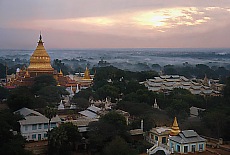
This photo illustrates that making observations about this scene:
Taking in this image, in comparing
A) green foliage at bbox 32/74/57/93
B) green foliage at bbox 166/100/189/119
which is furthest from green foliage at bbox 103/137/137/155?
green foliage at bbox 32/74/57/93

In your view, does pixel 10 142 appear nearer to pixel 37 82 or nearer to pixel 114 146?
pixel 114 146

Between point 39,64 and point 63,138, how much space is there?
25458mm

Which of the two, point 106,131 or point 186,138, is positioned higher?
point 106,131

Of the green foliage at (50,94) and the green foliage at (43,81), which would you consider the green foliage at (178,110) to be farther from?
the green foliage at (43,81)

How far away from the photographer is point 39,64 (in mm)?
43875

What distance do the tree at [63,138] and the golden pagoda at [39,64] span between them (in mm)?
23371

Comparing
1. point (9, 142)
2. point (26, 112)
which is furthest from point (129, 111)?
point (9, 142)

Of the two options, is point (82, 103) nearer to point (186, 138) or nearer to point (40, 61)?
point (186, 138)

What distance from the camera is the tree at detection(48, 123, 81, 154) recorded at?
19.9 m

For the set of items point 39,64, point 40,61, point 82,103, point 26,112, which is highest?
point 40,61

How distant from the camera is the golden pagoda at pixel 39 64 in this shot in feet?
141

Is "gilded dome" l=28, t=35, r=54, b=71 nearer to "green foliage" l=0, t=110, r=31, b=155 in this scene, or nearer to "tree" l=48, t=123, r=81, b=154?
"green foliage" l=0, t=110, r=31, b=155

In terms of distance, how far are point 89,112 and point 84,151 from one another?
614cm

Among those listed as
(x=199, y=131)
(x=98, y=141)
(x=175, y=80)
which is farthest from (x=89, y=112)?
(x=175, y=80)
